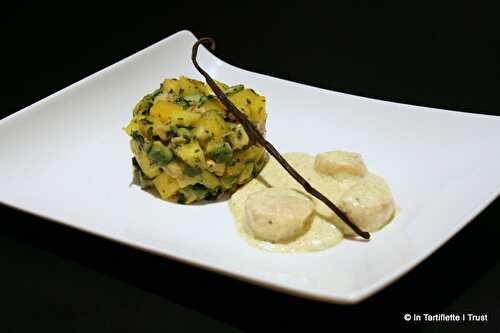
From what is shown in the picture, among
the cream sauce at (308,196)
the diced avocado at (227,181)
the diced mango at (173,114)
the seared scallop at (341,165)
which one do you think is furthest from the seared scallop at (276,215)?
the diced mango at (173,114)

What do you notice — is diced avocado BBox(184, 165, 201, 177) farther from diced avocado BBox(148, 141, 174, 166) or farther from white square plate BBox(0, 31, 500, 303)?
white square plate BBox(0, 31, 500, 303)

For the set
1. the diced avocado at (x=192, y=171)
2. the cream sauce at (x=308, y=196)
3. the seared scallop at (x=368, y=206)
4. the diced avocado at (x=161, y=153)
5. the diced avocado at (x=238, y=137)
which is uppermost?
the diced avocado at (x=238, y=137)

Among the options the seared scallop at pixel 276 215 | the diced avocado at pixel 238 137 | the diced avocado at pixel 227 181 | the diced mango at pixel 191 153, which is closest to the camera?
the seared scallop at pixel 276 215

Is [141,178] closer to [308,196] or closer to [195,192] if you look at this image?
[195,192]

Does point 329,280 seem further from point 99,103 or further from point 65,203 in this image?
point 99,103

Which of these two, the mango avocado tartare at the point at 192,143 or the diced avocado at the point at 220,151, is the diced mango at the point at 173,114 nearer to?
the mango avocado tartare at the point at 192,143

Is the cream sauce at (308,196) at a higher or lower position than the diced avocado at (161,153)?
lower

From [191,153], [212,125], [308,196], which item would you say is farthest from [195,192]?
[308,196]
